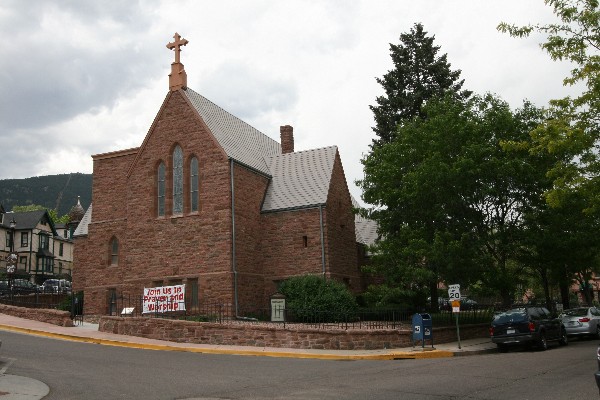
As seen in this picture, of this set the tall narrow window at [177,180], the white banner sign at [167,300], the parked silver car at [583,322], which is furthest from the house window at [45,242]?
the parked silver car at [583,322]

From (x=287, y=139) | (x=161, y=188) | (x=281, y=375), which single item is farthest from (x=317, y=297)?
(x=287, y=139)

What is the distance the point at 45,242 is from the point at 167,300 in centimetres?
5961

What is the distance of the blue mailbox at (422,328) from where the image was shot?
20.2 m

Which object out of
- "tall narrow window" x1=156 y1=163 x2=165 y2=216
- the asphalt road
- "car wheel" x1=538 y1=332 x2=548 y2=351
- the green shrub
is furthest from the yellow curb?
"tall narrow window" x1=156 y1=163 x2=165 y2=216

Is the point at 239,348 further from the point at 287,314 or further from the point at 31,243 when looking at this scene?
the point at 31,243

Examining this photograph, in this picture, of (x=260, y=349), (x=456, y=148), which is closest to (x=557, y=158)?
(x=456, y=148)

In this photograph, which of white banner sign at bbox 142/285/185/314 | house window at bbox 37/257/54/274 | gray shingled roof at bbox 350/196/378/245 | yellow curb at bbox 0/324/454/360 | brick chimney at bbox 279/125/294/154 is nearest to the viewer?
yellow curb at bbox 0/324/454/360

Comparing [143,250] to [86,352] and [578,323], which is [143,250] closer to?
[86,352]

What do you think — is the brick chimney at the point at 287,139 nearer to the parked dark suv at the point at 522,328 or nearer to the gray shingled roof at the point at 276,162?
the gray shingled roof at the point at 276,162

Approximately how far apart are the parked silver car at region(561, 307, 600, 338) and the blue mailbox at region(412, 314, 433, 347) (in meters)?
9.06

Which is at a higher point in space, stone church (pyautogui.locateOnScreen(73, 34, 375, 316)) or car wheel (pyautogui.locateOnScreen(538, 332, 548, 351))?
stone church (pyautogui.locateOnScreen(73, 34, 375, 316))

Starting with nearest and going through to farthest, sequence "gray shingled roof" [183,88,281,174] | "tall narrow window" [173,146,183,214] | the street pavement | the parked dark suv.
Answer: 1. the street pavement
2. the parked dark suv
3. "tall narrow window" [173,146,183,214]
4. "gray shingled roof" [183,88,281,174]

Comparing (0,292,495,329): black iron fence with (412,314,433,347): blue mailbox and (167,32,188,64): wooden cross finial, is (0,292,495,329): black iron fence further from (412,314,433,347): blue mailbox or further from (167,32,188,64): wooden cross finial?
(167,32,188,64): wooden cross finial

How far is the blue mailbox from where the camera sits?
20216 mm
